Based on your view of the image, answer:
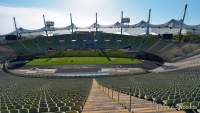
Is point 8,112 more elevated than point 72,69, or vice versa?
point 8,112

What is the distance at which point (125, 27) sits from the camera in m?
192

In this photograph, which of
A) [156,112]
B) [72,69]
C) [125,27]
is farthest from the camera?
[125,27]

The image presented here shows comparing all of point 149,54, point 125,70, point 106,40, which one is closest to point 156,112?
point 125,70

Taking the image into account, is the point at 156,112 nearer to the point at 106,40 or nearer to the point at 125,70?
the point at 125,70

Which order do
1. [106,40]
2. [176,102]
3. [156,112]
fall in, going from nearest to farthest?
[156,112], [176,102], [106,40]

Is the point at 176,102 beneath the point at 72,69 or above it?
above

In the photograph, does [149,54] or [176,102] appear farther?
[149,54]

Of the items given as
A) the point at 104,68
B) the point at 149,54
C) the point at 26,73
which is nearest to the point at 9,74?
the point at 26,73

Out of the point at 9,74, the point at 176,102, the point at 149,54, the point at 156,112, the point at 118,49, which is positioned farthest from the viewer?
the point at 118,49

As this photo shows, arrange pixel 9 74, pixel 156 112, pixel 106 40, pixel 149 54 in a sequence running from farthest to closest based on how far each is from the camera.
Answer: pixel 106 40, pixel 149 54, pixel 9 74, pixel 156 112

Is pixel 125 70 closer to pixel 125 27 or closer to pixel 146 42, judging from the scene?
pixel 146 42

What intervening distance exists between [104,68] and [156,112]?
60.5 m

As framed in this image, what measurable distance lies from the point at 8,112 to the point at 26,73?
2154 inches

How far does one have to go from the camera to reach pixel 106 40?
122 meters
